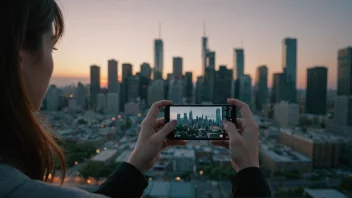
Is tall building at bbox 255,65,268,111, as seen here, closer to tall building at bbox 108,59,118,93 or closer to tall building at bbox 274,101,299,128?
tall building at bbox 274,101,299,128

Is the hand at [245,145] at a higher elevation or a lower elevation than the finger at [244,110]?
lower

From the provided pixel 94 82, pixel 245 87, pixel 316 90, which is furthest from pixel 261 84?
pixel 94 82

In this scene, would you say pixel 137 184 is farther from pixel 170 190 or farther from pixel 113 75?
pixel 113 75

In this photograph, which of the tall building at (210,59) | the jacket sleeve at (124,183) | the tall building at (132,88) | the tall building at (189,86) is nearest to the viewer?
the jacket sleeve at (124,183)

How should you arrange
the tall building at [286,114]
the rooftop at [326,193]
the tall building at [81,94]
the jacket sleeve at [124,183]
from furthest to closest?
the tall building at [81,94], the tall building at [286,114], the rooftop at [326,193], the jacket sleeve at [124,183]

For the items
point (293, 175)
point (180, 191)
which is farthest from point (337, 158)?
point (180, 191)

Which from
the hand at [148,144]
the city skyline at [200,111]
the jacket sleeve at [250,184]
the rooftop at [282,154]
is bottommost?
the rooftop at [282,154]

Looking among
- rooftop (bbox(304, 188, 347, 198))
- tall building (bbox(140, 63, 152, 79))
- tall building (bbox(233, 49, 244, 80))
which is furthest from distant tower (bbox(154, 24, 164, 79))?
rooftop (bbox(304, 188, 347, 198))

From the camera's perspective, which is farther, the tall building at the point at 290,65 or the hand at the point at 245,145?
the tall building at the point at 290,65

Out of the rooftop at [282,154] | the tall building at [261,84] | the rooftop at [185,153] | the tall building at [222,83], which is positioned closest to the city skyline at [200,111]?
the rooftop at [282,154]

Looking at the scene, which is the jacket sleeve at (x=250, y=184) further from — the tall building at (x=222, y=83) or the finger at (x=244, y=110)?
the tall building at (x=222, y=83)
